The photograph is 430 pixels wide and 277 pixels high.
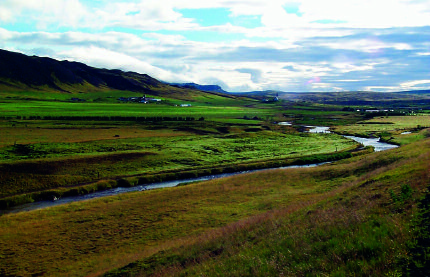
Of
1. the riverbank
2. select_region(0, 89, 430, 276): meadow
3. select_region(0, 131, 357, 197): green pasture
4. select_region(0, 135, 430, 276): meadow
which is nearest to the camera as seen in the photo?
select_region(0, 135, 430, 276): meadow

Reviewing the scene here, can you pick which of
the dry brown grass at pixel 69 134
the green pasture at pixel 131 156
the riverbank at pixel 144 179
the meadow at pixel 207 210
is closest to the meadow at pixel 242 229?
the meadow at pixel 207 210

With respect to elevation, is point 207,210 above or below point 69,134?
below

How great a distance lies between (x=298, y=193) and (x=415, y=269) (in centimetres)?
3148

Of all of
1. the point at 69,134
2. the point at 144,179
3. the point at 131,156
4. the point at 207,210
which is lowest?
the point at 144,179

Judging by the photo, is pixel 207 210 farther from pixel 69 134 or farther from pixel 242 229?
pixel 69 134

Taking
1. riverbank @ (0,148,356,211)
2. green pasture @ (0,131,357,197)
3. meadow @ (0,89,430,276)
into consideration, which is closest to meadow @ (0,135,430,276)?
meadow @ (0,89,430,276)

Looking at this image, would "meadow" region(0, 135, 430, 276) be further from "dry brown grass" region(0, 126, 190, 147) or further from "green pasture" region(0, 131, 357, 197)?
"dry brown grass" region(0, 126, 190, 147)

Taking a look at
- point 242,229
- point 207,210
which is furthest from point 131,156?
point 242,229

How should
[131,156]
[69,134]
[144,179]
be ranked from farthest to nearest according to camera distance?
[69,134], [131,156], [144,179]

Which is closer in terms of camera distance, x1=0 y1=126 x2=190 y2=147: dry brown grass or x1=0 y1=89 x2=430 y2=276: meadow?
x1=0 y1=89 x2=430 y2=276: meadow

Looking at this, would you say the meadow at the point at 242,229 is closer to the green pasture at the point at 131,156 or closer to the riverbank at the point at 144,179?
the riverbank at the point at 144,179

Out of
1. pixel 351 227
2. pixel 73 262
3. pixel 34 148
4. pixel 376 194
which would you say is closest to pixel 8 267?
pixel 73 262

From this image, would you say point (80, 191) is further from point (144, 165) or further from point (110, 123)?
point (110, 123)

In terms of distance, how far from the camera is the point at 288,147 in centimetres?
Answer: 9312
